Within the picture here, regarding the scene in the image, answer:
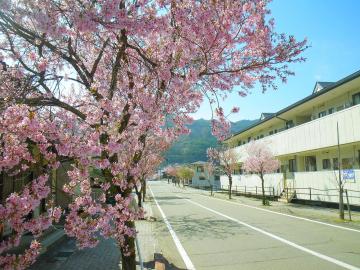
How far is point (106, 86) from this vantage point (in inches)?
283

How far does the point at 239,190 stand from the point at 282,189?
15607 mm

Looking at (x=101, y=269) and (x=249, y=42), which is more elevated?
(x=249, y=42)

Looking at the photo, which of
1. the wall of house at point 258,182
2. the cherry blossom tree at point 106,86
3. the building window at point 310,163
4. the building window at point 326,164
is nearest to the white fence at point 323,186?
the building window at point 326,164

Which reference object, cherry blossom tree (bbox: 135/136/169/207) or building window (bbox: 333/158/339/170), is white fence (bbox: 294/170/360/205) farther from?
cherry blossom tree (bbox: 135/136/169/207)

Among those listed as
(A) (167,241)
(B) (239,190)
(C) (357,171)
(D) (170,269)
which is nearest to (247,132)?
(B) (239,190)

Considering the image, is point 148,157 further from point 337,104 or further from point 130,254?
point 130,254

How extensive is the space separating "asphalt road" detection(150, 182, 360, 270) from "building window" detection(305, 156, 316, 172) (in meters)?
12.6

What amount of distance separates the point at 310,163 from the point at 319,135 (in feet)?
20.6

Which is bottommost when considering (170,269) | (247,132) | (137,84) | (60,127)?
(170,269)

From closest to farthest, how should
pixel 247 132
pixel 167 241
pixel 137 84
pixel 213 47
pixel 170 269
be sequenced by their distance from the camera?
1. pixel 213 47
2. pixel 137 84
3. pixel 170 269
4. pixel 167 241
5. pixel 247 132

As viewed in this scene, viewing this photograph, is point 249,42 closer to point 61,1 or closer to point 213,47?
point 213,47

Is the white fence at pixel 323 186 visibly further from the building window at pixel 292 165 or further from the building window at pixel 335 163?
the building window at pixel 292 165

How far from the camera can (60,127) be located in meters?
4.99

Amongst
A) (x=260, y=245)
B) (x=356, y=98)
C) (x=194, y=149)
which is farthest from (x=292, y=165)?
(x=194, y=149)
